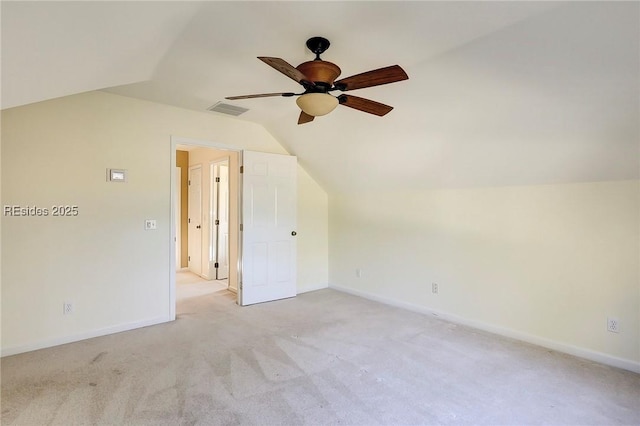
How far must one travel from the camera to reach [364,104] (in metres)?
2.40

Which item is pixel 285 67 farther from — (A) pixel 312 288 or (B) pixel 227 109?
(A) pixel 312 288

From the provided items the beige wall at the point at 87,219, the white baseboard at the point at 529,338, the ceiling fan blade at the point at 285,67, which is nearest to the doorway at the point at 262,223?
the beige wall at the point at 87,219

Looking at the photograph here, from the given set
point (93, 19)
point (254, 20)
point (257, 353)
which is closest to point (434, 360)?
point (257, 353)

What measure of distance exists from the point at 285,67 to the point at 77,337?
3312 mm

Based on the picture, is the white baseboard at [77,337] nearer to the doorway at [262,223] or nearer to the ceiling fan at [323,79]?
the doorway at [262,223]

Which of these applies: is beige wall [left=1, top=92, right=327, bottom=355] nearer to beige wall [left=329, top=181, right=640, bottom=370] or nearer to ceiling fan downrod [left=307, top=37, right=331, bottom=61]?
ceiling fan downrod [left=307, top=37, right=331, bottom=61]

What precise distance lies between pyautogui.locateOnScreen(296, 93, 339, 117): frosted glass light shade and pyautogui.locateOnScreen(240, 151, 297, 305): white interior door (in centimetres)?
230

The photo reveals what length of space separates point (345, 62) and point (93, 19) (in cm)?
170

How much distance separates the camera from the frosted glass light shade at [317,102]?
216 centimetres

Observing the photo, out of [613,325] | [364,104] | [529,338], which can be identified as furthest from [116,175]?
[613,325]

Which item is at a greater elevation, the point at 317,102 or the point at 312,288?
the point at 317,102

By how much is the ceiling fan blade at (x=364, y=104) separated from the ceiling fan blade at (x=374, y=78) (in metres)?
0.14

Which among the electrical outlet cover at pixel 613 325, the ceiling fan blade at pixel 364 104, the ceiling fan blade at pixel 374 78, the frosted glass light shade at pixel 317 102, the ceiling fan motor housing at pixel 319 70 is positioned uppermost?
the ceiling fan motor housing at pixel 319 70

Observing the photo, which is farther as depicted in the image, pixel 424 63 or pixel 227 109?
pixel 227 109
